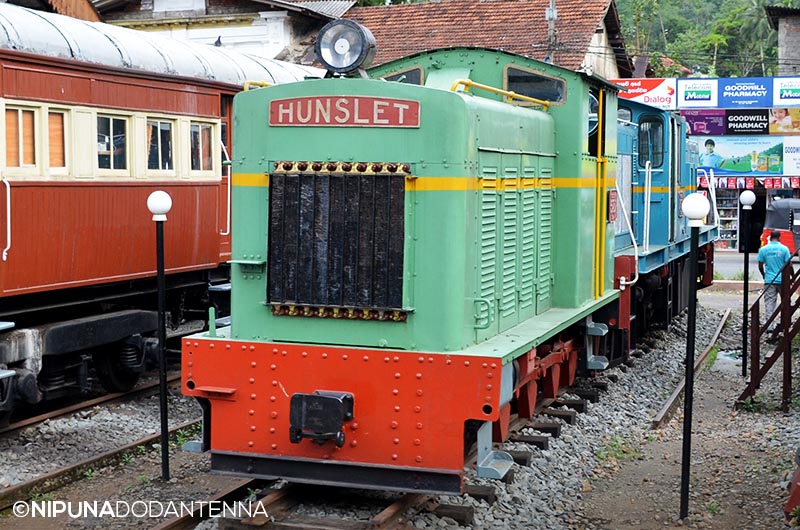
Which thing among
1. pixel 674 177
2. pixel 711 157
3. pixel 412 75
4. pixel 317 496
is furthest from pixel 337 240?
pixel 711 157

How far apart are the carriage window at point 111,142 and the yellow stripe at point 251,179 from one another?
3.37 m

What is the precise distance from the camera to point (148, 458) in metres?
8.62

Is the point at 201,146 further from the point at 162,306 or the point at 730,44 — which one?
the point at 730,44

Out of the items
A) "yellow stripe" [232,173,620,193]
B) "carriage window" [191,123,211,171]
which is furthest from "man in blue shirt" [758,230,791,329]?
"yellow stripe" [232,173,620,193]

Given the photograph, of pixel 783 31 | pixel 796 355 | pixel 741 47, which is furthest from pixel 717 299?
pixel 741 47

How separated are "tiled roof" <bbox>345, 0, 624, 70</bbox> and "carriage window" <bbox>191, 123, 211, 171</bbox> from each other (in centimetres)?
1686

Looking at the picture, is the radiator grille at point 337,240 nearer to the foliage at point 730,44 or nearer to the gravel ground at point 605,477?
the gravel ground at point 605,477

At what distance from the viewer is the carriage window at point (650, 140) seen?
552 inches

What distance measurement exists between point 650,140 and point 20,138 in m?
8.43

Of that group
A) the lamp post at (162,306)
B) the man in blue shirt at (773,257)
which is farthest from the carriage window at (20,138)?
the man in blue shirt at (773,257)

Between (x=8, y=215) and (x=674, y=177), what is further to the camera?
(x=674, y=177)

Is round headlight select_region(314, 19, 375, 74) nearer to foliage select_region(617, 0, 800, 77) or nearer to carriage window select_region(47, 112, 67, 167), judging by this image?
carriage window select_region(47, 112, 67, 167)

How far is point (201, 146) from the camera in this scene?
11.4 meters

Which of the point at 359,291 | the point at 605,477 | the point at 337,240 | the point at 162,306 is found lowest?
the point at 605,477
